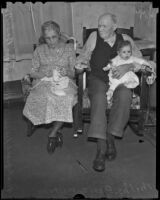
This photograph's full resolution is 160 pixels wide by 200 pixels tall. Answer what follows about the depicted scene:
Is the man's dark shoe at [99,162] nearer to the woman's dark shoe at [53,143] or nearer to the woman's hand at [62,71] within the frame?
the woman's dark shoe at [53,143]

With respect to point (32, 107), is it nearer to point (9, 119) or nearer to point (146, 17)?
point (9, 119)

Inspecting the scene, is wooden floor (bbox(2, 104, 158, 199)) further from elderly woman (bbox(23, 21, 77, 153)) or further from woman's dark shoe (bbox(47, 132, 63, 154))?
elderly woman (bbox(23, 21, 77, 153))

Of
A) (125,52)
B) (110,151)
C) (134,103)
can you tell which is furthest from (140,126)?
(125,52)

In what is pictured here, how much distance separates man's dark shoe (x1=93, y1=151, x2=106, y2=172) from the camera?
100.0 inches

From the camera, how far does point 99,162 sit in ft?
8.39

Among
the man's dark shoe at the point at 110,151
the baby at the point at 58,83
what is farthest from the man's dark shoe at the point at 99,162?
the baby at the point at 58,83

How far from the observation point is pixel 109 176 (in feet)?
8.20


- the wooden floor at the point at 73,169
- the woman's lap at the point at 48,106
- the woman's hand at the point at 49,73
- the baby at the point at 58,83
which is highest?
the woman's hand at the point at 49,73

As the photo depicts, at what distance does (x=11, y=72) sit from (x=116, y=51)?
5.78 feet

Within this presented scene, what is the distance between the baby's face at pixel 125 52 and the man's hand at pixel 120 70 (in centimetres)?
9

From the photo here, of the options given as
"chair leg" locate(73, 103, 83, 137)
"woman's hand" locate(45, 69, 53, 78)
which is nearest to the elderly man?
"chair leg" locate(73, 103, 83, 137)

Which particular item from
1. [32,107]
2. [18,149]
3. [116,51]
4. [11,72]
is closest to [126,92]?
[116,51]

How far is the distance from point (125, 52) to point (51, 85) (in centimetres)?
79

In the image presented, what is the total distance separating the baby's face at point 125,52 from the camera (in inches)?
110
